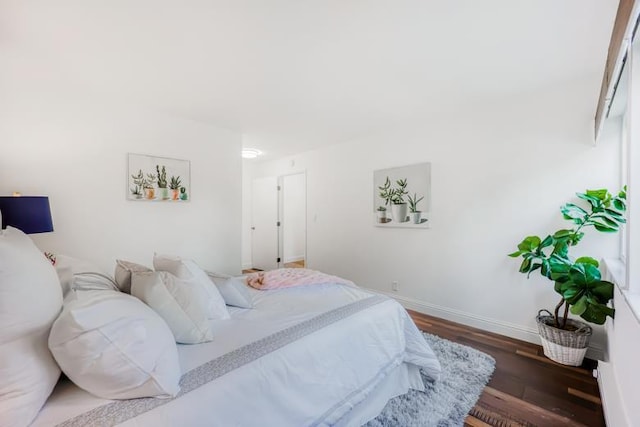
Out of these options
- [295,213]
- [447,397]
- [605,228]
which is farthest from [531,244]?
[295,213]

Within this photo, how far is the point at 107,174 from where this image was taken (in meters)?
2.85

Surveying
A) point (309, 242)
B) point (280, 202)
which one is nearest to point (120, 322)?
point (309, 242)

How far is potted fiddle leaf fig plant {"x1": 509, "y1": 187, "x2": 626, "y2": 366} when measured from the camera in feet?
6.44

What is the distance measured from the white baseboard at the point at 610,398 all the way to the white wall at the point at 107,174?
3.64m

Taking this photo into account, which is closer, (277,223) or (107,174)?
(107,174)

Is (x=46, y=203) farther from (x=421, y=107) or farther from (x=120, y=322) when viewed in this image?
A: (x=421, y=107)

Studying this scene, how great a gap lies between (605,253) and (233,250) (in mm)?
3845

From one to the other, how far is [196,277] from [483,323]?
2.82m

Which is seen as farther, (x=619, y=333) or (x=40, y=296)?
(x=619, y=333)

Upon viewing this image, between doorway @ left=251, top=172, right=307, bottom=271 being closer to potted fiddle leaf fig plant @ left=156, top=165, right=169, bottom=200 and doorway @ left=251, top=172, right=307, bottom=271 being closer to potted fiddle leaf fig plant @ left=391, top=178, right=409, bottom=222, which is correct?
potted fiddle leaf fig plant @ left=391, top=178, right=409, bottom=222

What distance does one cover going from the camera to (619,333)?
166 cm

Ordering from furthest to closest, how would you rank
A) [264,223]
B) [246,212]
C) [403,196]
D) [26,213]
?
[246,212] → [264,223] → [403,196] → [26,213]

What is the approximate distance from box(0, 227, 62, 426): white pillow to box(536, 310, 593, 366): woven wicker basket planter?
3069 millimetres

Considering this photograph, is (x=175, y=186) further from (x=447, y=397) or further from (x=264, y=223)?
(x=447, y=397)
